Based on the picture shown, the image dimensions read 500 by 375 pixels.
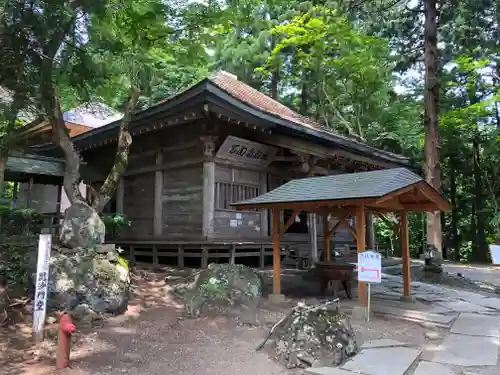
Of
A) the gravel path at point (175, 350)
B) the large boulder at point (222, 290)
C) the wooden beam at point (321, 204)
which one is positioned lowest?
the gravel path at point (175, 350)

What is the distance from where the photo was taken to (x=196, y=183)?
35.1 ft

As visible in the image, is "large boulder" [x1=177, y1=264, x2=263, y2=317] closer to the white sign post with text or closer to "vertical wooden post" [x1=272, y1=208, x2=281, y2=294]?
"vertical wooden post" [x1=272, y1=208, x2=281, y2=294]

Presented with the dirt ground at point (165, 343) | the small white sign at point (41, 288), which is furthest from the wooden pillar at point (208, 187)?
the small white sign at point (41, 288)

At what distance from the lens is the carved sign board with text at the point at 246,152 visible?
10.6 metres

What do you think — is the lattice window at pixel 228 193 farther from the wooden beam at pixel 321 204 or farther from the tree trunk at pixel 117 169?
the wooden beam at pixel 321 204

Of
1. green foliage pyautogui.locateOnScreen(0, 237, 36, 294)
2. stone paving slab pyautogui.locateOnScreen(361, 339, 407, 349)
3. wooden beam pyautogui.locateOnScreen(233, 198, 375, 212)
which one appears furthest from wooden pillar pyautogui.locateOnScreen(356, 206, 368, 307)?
green foliage pyautogui.locateOnScreen(0, 237, 36, 294)

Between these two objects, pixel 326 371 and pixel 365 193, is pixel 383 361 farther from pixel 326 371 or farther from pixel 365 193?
pixel 365 193

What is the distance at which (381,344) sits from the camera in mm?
5297

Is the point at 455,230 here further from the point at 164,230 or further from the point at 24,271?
the point at 24,271

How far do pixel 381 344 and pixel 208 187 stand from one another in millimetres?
6029

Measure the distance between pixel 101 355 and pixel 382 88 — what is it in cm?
1956

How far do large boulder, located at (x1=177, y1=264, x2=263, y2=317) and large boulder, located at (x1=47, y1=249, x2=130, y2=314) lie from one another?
1.18m

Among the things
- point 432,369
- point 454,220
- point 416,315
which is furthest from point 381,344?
point 454,220

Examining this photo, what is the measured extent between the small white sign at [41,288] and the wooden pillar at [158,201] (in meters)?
6.03
